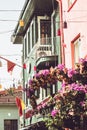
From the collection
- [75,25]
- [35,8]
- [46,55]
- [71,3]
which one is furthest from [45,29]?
[75,25]

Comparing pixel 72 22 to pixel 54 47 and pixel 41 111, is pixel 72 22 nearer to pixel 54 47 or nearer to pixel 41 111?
pixel 54 47

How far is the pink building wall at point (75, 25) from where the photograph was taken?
64.2ft

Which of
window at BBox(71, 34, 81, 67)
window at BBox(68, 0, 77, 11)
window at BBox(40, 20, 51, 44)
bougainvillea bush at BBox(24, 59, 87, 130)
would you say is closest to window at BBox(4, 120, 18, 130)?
window at BBox(40, 20, 51, 44)

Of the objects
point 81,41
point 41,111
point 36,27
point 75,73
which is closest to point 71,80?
point 75,73

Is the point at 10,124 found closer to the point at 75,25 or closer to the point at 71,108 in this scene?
the point at 75,25

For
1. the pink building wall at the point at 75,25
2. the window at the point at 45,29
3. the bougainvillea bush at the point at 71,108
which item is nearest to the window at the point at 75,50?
the pink building wall at the point at 75,25

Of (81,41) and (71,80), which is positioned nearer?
(71,80)

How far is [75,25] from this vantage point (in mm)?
20984

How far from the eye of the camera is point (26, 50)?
34.7 meters

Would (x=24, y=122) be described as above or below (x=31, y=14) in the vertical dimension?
below

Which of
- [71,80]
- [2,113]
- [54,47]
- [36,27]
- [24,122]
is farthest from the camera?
[2,113]

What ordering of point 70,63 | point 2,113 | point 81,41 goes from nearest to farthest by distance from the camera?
1. point 81,41
2. point 70,63
3. point 2,113

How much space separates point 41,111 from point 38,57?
1179 centimetres

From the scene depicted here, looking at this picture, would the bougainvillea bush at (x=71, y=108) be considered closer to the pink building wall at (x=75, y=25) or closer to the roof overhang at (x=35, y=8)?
the pink building wall at (x=75, y=25)
